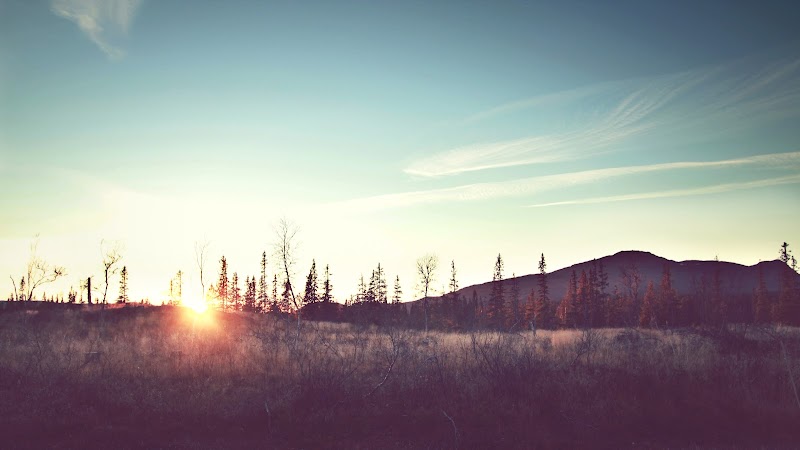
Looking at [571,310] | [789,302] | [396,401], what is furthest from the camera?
[571,310]

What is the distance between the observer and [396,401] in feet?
31.8

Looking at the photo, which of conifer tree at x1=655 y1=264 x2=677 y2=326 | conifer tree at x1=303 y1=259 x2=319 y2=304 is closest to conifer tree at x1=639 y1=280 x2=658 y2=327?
conifer tree at x1=655 y1=264 x2=677 y2=326

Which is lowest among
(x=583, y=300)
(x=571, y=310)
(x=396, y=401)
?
(x=571, y=310)

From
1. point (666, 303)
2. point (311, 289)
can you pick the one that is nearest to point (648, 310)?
point (666, 303)

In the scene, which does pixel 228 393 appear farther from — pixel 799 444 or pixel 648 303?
pixel 648 303

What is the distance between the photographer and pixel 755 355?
13.9 m

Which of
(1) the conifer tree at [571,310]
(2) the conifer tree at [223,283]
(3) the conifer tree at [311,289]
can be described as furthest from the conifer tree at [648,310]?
(2) the conifer tree at [223,283]

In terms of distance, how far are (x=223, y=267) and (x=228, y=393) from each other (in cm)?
8412

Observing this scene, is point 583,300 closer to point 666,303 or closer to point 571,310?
point 571,310

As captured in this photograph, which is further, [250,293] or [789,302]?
[250,293]

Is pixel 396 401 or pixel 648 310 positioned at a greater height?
pixel 396 401

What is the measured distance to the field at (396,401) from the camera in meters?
8.22

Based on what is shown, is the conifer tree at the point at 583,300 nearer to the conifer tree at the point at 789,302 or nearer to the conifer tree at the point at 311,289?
the conifer tree at the point at 789,302

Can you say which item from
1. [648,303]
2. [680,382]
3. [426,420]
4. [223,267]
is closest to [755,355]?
[680,382]
